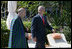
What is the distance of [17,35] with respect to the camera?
4.11m

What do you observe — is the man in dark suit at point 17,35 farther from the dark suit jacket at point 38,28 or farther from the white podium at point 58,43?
the white podium at point 58,43

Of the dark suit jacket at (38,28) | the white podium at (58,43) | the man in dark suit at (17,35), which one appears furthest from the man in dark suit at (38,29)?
the white podium at (58,43)

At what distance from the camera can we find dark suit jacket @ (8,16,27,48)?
13.5 feet

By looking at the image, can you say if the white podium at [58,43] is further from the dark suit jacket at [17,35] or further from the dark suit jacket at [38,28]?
the dark suit jacket at [17,35]

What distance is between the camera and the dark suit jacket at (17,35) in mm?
4105

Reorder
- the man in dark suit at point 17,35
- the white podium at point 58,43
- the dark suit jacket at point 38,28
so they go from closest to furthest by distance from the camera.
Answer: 1. the man in dark suit at point 17,35
2. the dark suit jacket at point 38,28
3. the white podium at point 58,43

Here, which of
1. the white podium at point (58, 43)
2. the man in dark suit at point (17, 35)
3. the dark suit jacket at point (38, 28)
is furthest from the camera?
the white podium at point (58, 43)

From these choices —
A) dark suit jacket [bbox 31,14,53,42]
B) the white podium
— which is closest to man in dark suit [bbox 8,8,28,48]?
dark suit jacket [bbox 31,14,53,42]

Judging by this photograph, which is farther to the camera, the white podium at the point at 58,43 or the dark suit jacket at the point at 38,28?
the white podium at the point at 58,43

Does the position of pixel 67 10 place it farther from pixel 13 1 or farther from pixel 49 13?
pixel 13 1

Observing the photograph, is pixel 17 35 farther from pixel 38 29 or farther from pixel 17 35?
pixel 38 29

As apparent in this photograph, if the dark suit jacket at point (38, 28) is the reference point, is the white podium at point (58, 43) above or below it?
below

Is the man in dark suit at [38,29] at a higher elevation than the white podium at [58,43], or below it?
higher

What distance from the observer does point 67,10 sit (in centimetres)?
1309
